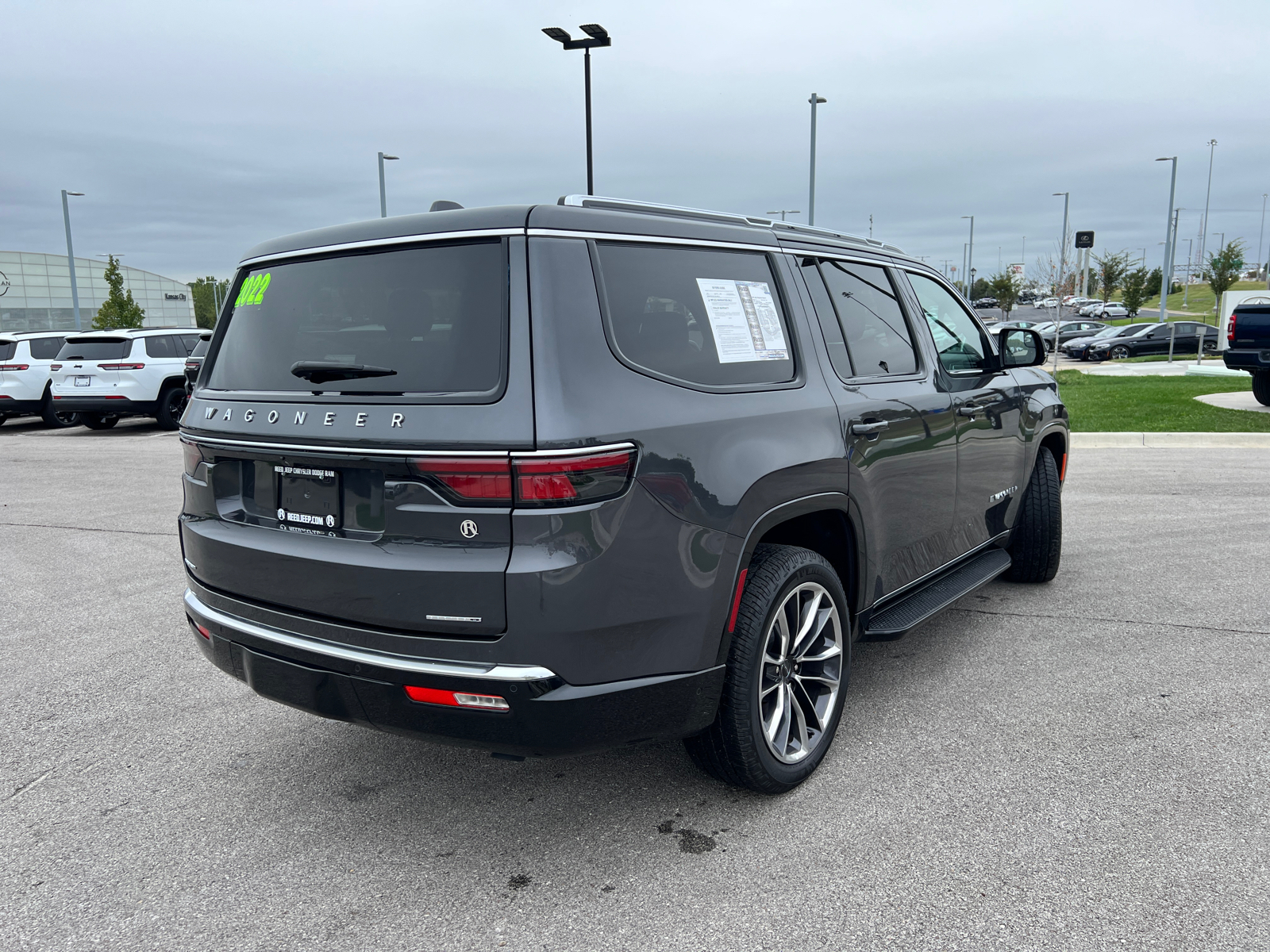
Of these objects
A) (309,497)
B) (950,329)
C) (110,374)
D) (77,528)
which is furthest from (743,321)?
(110,374)

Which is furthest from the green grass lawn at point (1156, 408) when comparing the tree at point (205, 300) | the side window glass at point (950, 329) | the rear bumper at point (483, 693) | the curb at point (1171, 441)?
the tree at point (205, 300)

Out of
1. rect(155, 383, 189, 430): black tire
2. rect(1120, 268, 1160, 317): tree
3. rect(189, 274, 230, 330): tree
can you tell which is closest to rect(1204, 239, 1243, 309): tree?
rect(1120, 268, 1160, 317): tree

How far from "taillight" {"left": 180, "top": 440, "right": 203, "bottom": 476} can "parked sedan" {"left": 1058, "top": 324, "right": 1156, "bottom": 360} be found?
38.0m

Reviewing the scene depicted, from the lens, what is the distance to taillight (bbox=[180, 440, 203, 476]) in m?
3.21

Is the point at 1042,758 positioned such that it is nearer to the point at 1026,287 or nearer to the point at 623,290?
the point at 623,290

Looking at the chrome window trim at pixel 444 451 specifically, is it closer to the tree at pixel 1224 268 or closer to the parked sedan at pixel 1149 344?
the parked sedan at pixel 1149 344

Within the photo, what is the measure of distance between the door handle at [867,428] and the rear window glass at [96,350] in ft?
51.7

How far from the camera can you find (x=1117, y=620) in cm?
508

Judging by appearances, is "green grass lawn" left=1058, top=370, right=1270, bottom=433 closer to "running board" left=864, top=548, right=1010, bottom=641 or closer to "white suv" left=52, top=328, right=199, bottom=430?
"running board" left=864, top=548, right=1010, bottom=641

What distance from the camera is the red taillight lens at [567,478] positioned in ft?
7.99

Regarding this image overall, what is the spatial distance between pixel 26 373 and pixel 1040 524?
17529mm

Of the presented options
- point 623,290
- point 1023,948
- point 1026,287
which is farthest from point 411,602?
point 1026,287

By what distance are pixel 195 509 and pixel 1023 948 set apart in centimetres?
282

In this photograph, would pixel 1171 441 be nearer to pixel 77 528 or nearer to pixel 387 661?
pixel 387 661
